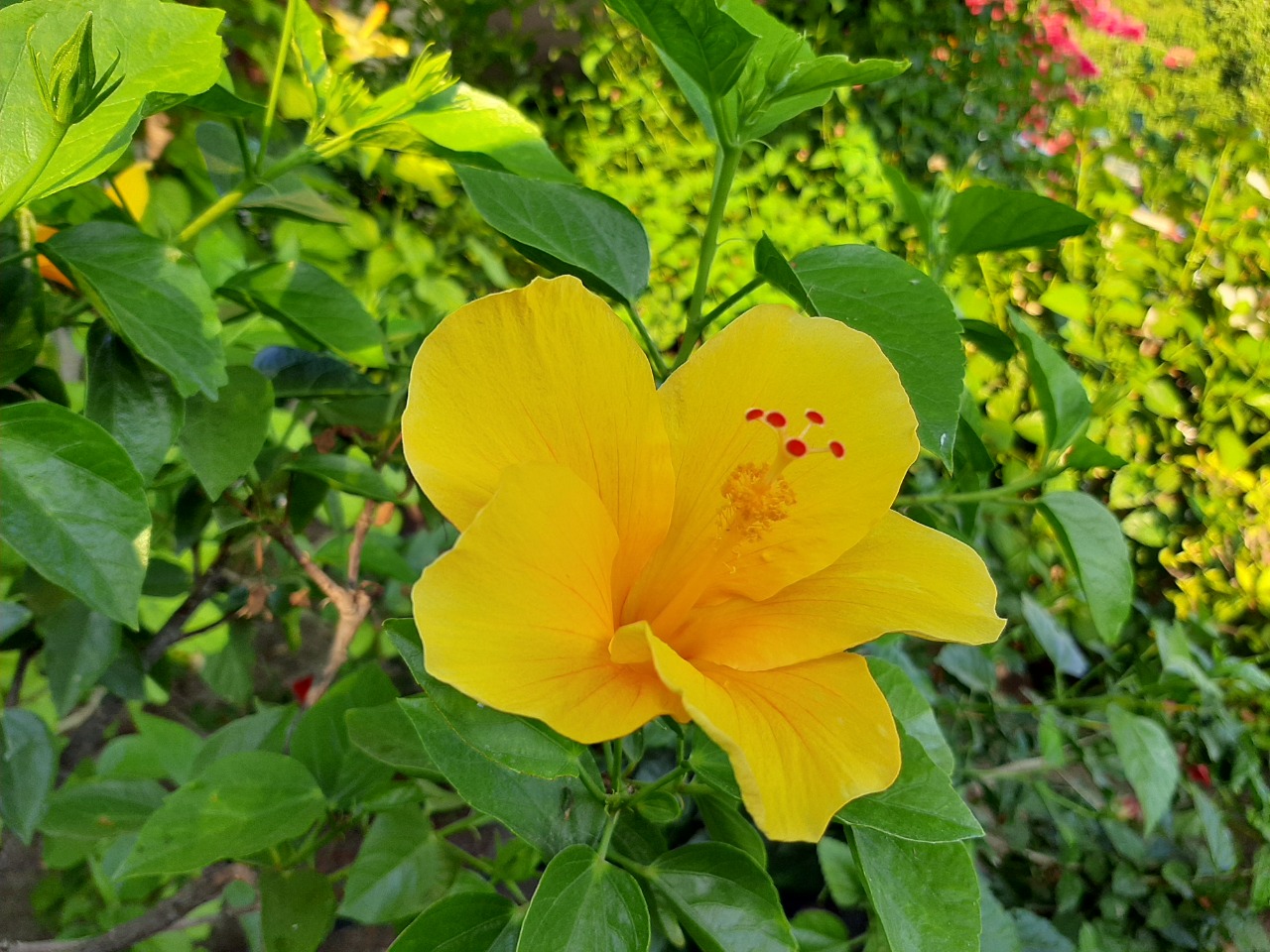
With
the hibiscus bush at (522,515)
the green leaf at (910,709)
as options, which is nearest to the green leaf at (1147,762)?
the hibiscus bush at (522,515)

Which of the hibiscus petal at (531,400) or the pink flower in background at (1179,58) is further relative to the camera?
the pink flower in background at (1179,58)

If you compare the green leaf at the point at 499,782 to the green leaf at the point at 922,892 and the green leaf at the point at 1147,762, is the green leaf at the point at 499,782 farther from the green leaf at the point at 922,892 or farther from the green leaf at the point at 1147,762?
the green leaf at the point at 1147,762

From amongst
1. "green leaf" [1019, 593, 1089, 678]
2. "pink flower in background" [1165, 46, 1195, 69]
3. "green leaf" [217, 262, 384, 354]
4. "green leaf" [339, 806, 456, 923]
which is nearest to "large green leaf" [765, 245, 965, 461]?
"green leaf" [217, 262, 384, 354]

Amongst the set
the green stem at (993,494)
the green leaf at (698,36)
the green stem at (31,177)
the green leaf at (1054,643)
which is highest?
the green leaf at (698,36)

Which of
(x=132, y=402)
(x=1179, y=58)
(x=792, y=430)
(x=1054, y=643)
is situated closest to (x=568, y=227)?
(x=792, y=430)

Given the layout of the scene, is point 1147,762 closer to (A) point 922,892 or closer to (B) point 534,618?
(A) point 922,892
